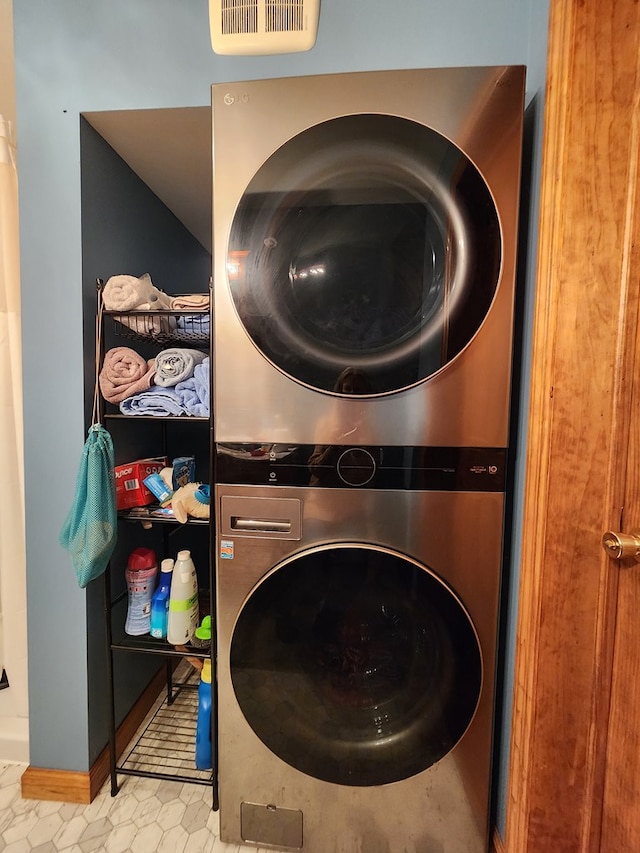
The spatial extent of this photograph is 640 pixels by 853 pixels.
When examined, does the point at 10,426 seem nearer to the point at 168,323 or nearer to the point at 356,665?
the point at 168,323

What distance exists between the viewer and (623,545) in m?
0.64

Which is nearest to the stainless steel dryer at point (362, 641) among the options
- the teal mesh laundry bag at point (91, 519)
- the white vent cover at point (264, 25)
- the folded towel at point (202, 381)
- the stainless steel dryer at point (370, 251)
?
the stainless steel dryer at point (370, 251)

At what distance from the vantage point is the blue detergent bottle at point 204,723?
41.4 inches

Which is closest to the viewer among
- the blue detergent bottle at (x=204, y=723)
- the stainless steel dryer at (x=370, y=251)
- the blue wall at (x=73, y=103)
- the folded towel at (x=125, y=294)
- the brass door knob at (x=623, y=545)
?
the brass door knob at (x=623, y=545)

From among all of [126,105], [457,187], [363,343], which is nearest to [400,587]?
[363,343]

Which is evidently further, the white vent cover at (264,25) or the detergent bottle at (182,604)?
the detergent bottle at (182,604)

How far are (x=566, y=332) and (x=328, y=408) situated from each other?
0.49 metres

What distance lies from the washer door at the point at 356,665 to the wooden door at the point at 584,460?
0.15m

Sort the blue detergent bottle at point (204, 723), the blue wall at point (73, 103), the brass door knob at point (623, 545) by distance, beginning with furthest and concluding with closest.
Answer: the blue detergent bottle at point (204, 723) → the blue wall at point (73, 103) → the brass door knob at point (623, 545)

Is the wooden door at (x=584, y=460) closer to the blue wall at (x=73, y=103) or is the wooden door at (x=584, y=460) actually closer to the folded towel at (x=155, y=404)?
the blue wall at (x=73, y=103)

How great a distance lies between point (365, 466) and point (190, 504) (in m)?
0.53

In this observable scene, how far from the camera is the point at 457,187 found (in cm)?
73

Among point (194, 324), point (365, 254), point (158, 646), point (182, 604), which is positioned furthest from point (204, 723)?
point (365, 254)

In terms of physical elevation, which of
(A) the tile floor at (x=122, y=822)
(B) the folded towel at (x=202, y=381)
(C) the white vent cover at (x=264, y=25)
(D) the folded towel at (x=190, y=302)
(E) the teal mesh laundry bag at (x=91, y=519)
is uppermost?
(C) the white vent cover at (x=264, y=25)
